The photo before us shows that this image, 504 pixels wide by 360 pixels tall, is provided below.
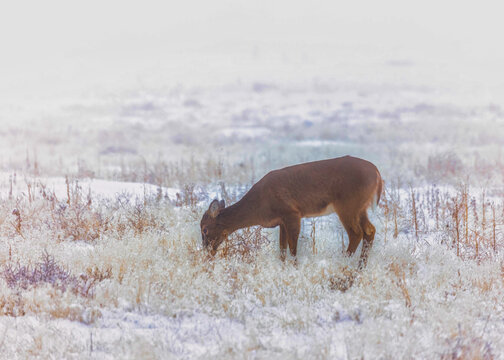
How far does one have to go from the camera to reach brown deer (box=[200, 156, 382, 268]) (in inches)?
263

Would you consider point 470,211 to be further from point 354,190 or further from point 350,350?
point 350,350

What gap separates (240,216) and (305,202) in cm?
86

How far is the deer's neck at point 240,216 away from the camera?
699 centimetres

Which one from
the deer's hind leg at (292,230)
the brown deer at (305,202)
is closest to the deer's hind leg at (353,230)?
the brown deer at (305,202)

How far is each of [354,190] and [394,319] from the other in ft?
6.83

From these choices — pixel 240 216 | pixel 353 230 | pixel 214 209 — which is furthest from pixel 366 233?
pixel 214 209

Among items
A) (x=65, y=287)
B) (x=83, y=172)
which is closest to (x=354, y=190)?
(x=65, y=287)

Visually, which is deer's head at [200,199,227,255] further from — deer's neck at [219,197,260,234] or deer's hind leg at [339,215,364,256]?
deer's hind leg at [339,215,364,256]

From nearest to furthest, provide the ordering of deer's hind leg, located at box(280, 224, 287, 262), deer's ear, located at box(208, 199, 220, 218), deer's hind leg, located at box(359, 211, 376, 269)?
deer's hind leg, located at box(359, 211, 376, 269) < deer's ear, located at box(208, 199, 220, 218) < deer's hind leg, located at box(280, 224, 287, 262)

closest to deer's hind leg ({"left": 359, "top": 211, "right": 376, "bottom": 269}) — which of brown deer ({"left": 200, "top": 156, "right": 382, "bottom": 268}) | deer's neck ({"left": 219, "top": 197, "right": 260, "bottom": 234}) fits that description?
brown deer ({"left": 200, "top": 156, "right": 382, "bottom": 268})

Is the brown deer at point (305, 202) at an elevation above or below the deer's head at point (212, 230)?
above

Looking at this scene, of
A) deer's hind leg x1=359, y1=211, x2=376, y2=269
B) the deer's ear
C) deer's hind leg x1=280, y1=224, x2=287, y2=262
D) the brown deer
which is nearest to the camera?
the brown deer

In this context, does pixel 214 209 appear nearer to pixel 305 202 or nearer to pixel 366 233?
pixel 305 202

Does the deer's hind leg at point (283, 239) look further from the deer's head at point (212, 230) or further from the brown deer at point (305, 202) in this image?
the deer's head at point (212, 230)
